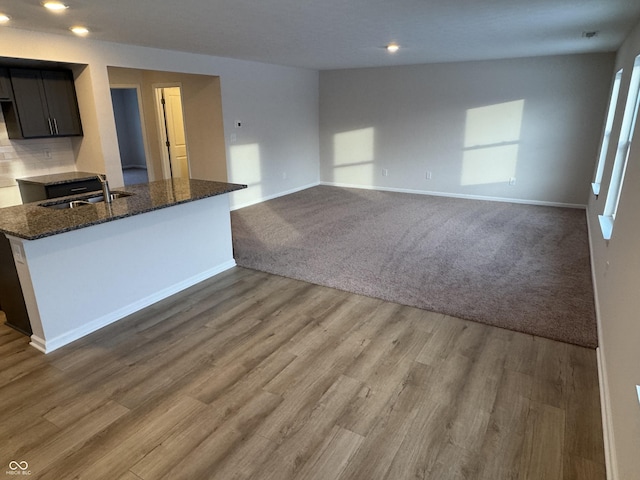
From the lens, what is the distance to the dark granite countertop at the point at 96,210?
2469 millimetres

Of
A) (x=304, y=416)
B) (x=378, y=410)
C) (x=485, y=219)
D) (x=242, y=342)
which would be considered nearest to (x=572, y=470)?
(x=378, y=410)

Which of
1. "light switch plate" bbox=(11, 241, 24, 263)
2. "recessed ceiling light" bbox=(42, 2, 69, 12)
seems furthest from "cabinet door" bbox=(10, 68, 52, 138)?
"light switch plate" bbox=(11, 241, 24, 263)

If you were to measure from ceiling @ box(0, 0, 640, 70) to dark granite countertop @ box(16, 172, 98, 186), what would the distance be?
4.76 ft

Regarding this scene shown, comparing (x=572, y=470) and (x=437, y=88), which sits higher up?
(x=437, y=88)

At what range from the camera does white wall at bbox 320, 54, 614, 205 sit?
5969 mm

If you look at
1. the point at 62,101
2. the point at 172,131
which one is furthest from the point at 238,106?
the point at 62,101

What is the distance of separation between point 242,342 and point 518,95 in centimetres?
596

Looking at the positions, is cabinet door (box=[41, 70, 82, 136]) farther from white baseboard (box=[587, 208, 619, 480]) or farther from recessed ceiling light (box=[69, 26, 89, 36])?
white baseboard (box=[587, 208, 619, 480])

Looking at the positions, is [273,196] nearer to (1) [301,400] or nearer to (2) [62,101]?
(2) [62,101]

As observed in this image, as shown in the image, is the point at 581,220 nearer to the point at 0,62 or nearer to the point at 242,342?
the point at 242,342

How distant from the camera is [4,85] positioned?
3959mm

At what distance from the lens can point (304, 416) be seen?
2.07m

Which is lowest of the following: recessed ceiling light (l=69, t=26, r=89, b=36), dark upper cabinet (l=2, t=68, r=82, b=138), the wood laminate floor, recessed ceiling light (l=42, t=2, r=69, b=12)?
the wood laminate floor

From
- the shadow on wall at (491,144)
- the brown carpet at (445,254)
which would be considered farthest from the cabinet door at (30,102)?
the shadow on wall at (491,144)
